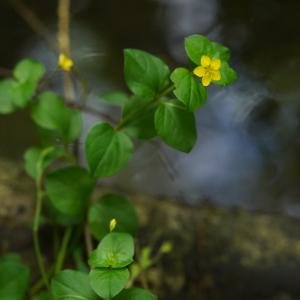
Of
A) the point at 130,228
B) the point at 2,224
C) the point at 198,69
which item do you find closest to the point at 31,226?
the point at 2,224

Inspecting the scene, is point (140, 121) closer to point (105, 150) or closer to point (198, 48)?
point (105, 150)

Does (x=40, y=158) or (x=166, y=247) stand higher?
(x=40, y=158)

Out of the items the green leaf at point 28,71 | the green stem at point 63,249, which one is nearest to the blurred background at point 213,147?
the green stem at point 63,249

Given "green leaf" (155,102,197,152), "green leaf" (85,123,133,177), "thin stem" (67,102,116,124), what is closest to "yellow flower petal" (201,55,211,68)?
"green leaf" (155,102,197,152)

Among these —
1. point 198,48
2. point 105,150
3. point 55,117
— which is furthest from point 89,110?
point 198,48

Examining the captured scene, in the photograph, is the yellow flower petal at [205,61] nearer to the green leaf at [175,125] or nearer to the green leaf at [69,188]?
the green leaf at [175,125]

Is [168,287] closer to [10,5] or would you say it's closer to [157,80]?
[157,80]

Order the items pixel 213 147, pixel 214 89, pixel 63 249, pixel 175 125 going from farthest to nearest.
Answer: pixel 214 89
pixel 213 147
pixel 63 249
pixel 175 125
